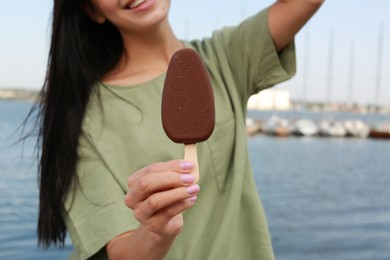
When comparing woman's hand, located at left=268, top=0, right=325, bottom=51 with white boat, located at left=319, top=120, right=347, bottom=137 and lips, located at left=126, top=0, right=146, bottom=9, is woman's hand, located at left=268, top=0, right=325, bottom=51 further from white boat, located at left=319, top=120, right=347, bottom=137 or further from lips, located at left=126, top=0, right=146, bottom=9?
white boat, located at left=319, top=120, right=347, bottom=137

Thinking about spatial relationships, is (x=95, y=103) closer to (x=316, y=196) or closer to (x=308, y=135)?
(x=316, y=196)

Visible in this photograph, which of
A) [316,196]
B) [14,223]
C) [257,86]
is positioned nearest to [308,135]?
[316,196]

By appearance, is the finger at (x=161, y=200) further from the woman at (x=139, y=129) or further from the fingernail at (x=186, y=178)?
the woman at (x=139, y=129)

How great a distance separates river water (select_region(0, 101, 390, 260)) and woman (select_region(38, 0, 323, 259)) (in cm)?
51

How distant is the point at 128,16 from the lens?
188 cm

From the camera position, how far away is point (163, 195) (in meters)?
1.29

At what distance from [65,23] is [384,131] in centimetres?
3981

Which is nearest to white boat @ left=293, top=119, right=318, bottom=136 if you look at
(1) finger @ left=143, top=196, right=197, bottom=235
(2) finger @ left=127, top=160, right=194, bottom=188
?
(1) finger @ left=143, top=196, right=197, bottom=235

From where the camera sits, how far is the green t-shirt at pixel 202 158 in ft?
6.02

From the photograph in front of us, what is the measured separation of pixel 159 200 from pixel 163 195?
0.02m

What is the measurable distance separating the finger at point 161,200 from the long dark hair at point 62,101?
57 centimetres

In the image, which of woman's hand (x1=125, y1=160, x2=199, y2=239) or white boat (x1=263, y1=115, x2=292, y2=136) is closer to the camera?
woman's hand (x1=125, y1=160, x2=199, y2=239)

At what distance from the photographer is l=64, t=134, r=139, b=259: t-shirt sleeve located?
5.96 ft

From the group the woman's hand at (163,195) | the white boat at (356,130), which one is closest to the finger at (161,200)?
the woman's hand at (163,195)
